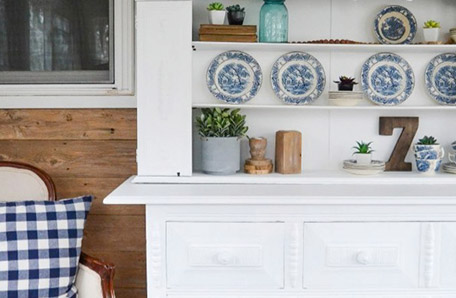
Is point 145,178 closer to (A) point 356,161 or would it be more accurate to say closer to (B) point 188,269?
(B) point 188,269

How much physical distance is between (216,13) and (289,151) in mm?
610

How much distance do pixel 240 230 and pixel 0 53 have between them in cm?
136

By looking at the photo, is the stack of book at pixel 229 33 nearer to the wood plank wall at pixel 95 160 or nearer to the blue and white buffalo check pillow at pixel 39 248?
the wood plank wall at pixel 95 160

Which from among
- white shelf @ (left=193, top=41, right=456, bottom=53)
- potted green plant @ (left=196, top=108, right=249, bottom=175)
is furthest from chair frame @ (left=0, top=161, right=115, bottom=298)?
white shelf @ (left=193, top=41, right=456, bottom=53)

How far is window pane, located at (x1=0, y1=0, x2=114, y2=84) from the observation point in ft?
7.22

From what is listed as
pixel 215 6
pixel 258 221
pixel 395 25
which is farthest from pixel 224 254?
pixel 395 25

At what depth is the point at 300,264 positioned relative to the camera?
168cm

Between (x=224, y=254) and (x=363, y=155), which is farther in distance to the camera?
(x=363, y=155)

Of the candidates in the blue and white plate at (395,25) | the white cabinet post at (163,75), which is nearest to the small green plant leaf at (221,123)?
the white cabinet post at (163,75)

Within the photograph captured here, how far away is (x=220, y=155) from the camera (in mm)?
1962

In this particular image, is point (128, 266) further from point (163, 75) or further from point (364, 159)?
point (364, 159)

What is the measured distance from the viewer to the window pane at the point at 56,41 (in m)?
2.20

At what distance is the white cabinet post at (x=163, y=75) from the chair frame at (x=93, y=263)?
401 millimetres

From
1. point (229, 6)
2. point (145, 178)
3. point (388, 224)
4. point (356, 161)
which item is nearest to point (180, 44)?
point (229, 6)
